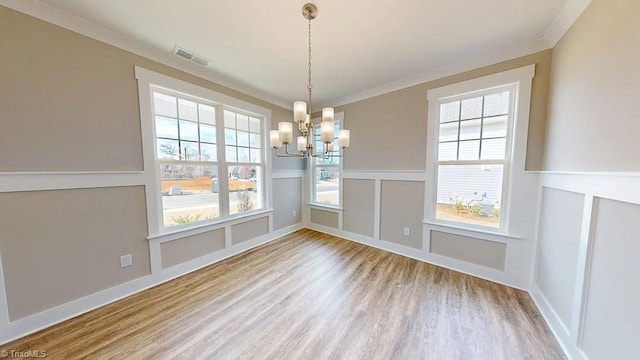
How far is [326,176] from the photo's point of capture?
4.05m

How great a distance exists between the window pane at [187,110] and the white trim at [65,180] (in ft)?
2.80

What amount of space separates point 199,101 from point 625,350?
13.3 feet

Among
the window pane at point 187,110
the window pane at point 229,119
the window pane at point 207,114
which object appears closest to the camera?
the window pane at point 187,110

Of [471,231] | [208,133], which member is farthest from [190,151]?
[471,231]

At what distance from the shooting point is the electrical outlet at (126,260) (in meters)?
2.02

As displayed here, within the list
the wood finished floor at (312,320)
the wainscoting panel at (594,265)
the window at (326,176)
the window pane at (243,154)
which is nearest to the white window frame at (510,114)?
the wainscoting panel at (594,265)

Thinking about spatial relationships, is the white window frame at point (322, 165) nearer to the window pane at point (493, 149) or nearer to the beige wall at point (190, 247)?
the beige wall at point (190, 247)

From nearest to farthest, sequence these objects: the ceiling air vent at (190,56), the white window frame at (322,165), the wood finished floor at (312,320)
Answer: the wood finished floor at (312,320) → the ceiling air vent at (190,56) → the white window frame at (322,165)

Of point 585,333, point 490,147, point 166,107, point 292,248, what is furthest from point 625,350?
point 166,107

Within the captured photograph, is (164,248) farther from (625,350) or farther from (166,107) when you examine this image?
(625,350)

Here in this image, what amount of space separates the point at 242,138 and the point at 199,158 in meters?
0.75

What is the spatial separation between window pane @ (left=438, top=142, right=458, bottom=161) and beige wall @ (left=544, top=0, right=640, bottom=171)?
2.73ft

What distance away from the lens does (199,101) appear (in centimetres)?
264

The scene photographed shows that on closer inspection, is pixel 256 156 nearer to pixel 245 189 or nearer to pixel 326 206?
pixel 245 189
